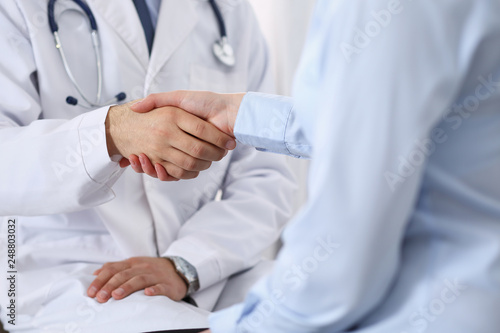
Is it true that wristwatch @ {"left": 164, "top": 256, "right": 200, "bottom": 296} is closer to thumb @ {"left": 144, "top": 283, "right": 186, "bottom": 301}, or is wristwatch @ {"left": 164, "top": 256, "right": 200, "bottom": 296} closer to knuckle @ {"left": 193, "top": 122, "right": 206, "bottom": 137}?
thumb @ {"left": 144, "top": 283, "right": 186, "bottom": 301}

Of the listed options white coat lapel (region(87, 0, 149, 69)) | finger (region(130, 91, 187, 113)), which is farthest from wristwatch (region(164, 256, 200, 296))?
white coat lapel (region(87, 0, 149, 69))

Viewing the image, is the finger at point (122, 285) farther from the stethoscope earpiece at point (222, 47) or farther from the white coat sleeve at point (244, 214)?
the stethoscope earpiece at point (222, 47)

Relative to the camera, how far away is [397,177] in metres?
0.44

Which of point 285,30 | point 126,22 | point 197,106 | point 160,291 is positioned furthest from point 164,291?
point 285,30

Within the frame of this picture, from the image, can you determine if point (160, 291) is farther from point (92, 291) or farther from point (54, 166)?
point (54, 166)

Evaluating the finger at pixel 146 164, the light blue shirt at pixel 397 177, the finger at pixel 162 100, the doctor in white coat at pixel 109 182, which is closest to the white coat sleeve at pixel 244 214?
the doctor in white coat at pixel 109 182

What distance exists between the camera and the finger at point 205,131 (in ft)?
2.95

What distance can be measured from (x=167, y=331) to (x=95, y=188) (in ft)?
1.01

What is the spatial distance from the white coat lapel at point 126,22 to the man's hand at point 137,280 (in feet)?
1.41

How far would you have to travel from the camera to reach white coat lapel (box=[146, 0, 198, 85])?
3.65 feet

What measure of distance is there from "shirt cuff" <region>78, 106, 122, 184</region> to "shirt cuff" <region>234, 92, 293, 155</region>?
0.28 metres

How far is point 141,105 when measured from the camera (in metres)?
0.93

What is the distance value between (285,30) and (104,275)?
1.03m

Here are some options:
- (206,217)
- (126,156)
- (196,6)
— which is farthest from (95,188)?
(196,6)
